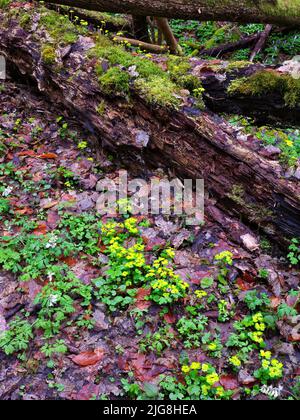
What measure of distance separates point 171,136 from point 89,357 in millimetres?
2504

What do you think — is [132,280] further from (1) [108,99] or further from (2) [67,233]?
(1) [108,99]

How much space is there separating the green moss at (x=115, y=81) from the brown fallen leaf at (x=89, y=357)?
287cm

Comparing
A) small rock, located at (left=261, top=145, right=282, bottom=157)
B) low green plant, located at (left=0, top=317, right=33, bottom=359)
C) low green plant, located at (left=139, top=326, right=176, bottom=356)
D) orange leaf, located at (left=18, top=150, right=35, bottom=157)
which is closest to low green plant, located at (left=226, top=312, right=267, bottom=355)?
low green plant, located at (left=139, top=326, right=176, bottom=356)

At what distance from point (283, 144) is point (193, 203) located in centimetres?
159

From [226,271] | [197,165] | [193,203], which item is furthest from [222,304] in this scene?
[197,165]

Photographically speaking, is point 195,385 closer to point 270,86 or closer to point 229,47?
point 270,86

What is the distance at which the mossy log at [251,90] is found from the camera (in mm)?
4715

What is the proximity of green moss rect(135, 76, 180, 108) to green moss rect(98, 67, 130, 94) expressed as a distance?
14 centimetres

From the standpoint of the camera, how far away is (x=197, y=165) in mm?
4531

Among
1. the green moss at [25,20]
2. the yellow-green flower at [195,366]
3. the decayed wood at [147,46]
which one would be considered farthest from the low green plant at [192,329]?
the decayed wood at [147,46]

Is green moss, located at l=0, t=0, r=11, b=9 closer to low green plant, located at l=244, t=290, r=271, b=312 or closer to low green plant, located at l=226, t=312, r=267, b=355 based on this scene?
low green plant, located at l=244, t=290, r=271, b=312

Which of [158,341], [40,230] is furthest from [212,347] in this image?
[40,230]

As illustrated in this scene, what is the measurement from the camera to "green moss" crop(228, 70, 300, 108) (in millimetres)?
4664

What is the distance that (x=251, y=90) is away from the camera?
15.8ft
